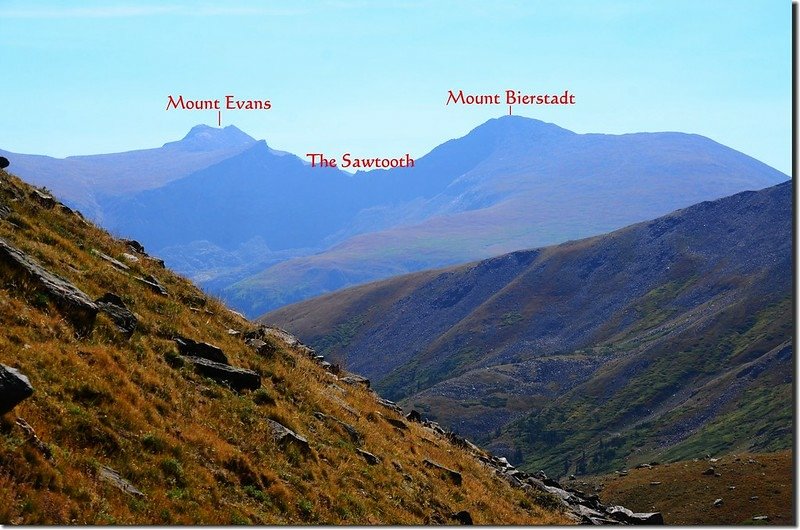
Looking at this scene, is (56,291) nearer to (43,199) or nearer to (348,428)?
(348,428)

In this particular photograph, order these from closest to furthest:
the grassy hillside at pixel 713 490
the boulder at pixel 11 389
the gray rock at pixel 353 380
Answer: the boulder at pixel 11 389 < the gray rock at pixel 353 380 < the grassy hillside at pixel 713 490

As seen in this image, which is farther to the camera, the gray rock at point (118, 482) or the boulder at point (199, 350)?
the boulder at point (199, 350)

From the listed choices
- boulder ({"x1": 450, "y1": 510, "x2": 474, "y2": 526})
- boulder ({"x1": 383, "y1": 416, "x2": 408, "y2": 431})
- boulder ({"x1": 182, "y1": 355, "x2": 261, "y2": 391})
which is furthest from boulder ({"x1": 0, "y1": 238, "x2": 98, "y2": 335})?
boulder ({"x1": 383, "y1": 416, "x2": 408, "y2": 431})

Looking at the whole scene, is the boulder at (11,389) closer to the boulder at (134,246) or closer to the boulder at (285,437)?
the boulder at (285,437)

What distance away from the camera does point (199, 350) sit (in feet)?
88.8

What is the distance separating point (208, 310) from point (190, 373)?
9.13m

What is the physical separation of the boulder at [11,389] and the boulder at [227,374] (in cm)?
888

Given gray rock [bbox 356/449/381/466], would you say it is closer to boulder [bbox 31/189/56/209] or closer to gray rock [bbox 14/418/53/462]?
gray rock [bbox 14/418/53/462]

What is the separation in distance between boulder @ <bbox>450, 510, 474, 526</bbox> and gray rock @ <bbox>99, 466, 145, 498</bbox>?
12430 millimetres

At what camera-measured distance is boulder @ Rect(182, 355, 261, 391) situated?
25969mm

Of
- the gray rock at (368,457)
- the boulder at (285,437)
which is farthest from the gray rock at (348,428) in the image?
the boulder at (285,437)

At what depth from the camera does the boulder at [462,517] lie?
89.2 feet

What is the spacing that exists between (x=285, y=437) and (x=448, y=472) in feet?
30.9

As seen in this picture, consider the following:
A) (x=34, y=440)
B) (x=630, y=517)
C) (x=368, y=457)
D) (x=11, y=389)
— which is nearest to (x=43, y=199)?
(x=368, y=457)
